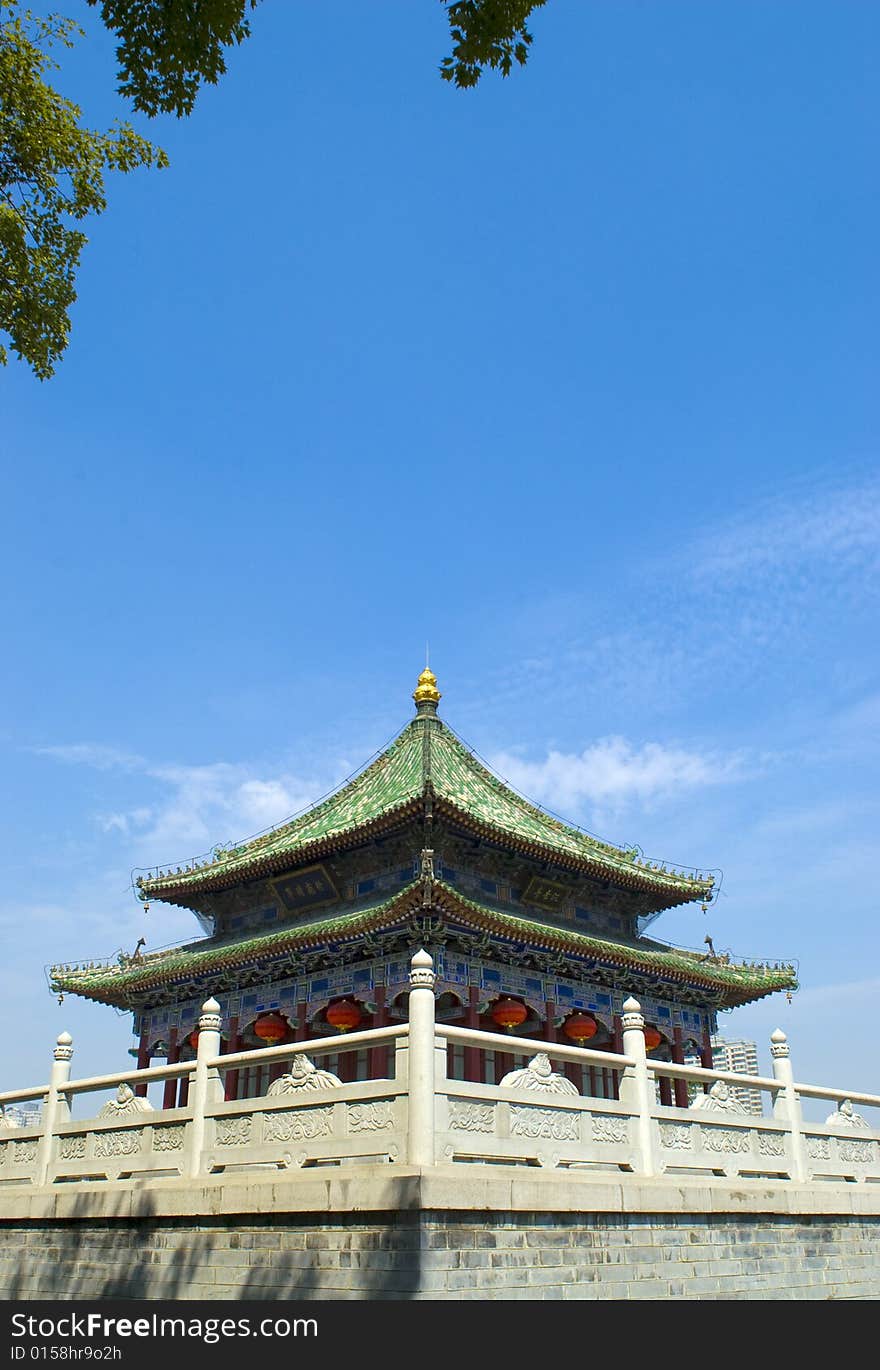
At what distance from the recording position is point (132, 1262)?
10.6 metres

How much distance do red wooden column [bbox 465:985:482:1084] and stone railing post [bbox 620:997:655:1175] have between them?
863 cm

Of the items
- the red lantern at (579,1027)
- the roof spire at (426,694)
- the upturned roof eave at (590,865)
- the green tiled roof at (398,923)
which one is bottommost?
the red lantern at (579,1027)

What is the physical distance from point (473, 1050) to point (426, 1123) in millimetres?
11922

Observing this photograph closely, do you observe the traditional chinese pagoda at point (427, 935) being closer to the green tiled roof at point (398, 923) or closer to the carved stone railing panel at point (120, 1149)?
the green tiled roof at point (398, 923)

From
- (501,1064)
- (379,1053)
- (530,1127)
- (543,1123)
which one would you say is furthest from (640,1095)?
(501,1064)

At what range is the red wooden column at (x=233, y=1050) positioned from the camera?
22.6m

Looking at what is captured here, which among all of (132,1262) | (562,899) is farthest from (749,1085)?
(562,899)

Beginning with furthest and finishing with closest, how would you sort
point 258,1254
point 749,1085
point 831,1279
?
point 749,1085
point 831,1279
point 258,1254

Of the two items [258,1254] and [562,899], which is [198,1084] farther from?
[562,899]

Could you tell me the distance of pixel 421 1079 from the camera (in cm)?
895

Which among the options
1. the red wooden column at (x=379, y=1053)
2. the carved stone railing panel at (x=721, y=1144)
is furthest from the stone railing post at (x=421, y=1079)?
the red wooden column at (x=379, y=1053)

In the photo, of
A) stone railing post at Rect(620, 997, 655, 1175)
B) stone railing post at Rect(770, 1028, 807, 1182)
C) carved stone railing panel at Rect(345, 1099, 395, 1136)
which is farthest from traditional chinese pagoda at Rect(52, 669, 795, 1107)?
carved stone railing panel at Rect(345, 1099, 395, 1136)

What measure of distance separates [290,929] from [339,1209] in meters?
14.1

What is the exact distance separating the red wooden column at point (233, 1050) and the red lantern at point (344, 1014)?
3.08 metres
